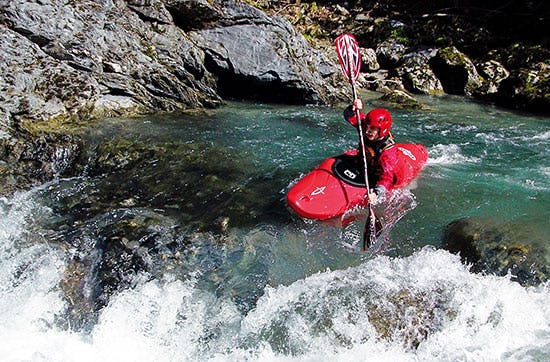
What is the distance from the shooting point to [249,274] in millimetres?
4352

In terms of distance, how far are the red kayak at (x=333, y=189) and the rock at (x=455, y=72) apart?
9.33 m

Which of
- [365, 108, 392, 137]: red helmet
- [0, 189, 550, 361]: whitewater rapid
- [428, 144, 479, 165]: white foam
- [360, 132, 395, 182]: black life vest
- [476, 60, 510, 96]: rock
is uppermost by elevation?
[365, 108, 392, 137]: red helmet

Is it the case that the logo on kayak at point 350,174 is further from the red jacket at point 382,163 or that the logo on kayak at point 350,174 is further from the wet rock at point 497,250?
the wet rock at point 497,250

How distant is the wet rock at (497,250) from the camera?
4133 mm

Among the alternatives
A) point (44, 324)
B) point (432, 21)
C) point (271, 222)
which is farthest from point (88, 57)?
point (432, 21)

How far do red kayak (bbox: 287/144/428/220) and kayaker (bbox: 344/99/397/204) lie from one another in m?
0.14

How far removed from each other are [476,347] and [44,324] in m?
3.53

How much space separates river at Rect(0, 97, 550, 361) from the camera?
3.71 m

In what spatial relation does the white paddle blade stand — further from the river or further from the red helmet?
the river

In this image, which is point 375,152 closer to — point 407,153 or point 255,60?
point 407,153

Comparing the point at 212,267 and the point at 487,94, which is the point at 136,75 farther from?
the point at 487,94

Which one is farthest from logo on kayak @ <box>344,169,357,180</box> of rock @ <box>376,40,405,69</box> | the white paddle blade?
rock @ <box>376,40,405,69</box>

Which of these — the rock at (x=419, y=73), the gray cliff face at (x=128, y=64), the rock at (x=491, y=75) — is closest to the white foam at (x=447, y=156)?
the gray cliff face at (x=128, y=64)

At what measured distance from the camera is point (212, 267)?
440cm
